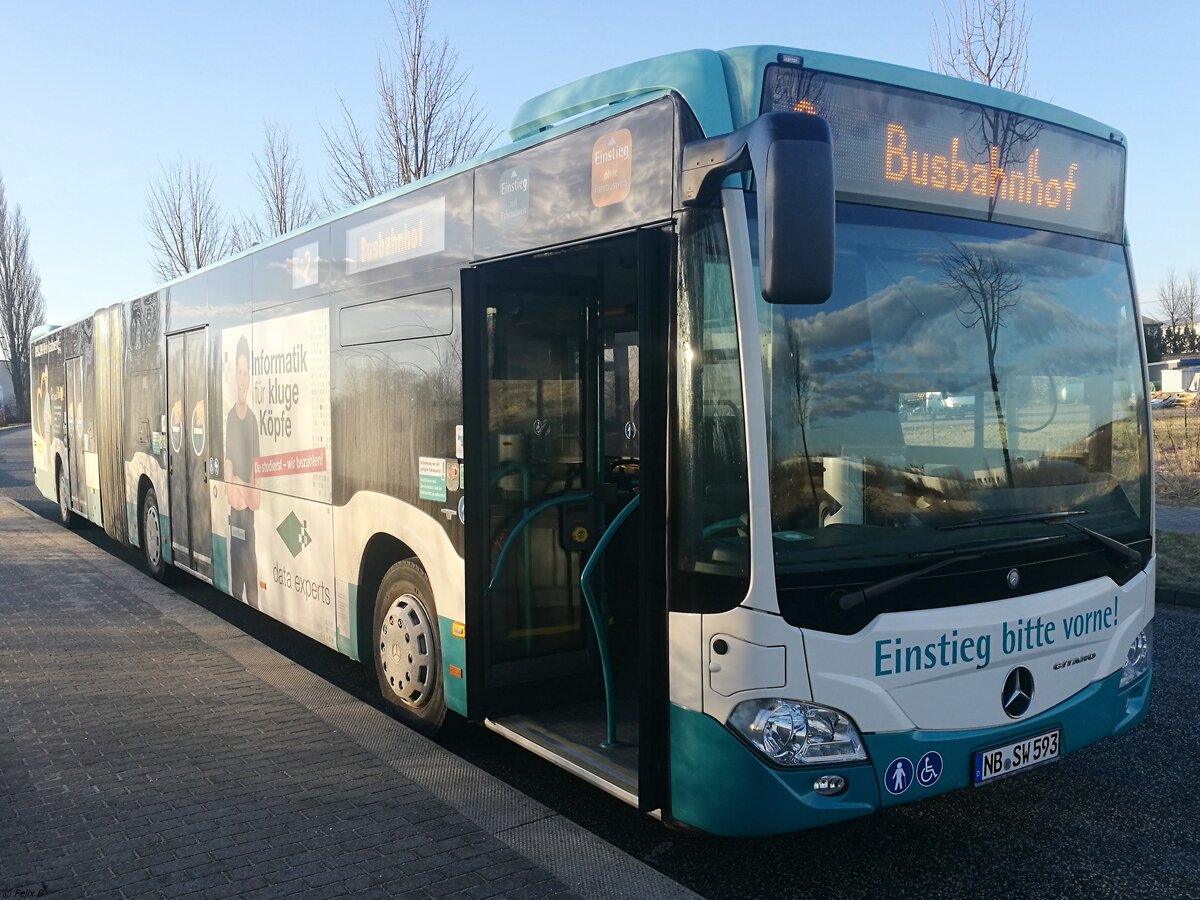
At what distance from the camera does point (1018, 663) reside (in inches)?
148

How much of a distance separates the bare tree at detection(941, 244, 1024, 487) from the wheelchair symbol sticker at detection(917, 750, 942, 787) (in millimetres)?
1066

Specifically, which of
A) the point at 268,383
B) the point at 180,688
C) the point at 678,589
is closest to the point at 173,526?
the point at 268,383

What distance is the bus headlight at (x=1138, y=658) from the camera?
14.0 feet

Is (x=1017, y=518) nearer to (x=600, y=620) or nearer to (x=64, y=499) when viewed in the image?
(x=600, y=620)

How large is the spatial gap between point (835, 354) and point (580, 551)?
7.31 feet

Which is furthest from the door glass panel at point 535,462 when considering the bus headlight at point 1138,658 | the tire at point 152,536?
the tire at point 152,536

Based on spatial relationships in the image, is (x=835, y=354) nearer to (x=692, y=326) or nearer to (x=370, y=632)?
(x=692, y=326)

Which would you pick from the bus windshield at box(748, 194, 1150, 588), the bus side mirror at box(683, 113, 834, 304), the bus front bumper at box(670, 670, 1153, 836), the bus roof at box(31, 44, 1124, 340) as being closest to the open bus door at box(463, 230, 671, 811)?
the bus roof at box(31, 44, 1124, 340)

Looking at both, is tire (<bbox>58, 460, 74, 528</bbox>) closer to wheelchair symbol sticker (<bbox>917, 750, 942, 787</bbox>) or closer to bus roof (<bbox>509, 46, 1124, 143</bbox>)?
bus roof (<bbox>509, 46, 1124, 143</bbox>)

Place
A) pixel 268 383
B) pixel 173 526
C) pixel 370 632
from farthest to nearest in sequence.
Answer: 1. pixel 173 526
2. pixel 268 383
3. pixel 370 632

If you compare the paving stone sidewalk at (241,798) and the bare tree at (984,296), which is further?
the bare tree at (984,296)

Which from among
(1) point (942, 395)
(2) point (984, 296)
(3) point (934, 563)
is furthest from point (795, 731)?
(2) point (984, 296)

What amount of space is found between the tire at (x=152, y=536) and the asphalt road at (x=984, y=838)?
232 inches

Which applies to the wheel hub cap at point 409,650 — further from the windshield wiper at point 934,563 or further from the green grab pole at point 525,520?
the windshield wiper at point 934,563
